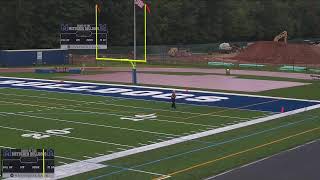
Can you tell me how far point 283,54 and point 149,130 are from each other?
47.6 metres

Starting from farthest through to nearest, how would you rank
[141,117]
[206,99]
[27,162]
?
[206,99] < [141,117] < [27,162]

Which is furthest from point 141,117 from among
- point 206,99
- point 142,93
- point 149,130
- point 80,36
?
point 80,36

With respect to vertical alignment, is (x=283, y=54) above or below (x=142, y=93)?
above

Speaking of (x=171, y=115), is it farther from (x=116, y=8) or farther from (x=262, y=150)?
(x=116, y=8)

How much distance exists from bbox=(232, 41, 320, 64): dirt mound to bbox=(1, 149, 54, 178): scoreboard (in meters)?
55.2

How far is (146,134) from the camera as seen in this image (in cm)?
2245

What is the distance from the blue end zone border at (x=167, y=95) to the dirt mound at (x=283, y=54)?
32065 mm

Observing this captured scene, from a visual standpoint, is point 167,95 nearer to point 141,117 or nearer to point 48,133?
point 141,117

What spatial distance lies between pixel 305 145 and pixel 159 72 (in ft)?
107

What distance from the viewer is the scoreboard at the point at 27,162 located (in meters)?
13.5

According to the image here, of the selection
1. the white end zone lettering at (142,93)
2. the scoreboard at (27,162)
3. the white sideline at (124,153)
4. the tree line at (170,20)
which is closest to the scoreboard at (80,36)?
the white end zone lettering at (142,93)

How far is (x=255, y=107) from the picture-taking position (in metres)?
30.4

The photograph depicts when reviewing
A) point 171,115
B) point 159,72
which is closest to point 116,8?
point 159,72

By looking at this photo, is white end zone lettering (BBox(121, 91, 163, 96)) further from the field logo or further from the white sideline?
the white sideline
